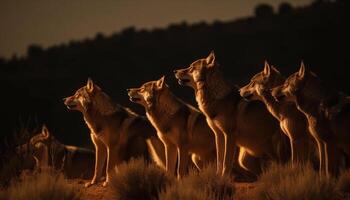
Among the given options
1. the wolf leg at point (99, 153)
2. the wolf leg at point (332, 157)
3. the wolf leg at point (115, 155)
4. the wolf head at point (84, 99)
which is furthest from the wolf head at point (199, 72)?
the wolf leg at point (332, 157)

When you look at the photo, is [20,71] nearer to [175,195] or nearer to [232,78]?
[232,78]

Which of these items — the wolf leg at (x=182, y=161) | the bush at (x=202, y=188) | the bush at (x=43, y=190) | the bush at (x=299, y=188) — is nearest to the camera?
the bush at (x=299, y=188)

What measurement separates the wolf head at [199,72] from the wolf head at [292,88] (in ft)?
5.21

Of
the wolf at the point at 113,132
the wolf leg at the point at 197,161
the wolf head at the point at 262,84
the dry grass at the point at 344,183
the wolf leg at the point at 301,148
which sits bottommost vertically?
the dry grass at the point at 344,183

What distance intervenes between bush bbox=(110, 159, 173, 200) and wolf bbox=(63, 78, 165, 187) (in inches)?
112

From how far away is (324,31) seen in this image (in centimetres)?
4278

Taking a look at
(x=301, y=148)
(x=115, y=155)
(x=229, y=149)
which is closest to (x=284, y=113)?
(x=301, y=148)

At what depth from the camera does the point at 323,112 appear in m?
11.8

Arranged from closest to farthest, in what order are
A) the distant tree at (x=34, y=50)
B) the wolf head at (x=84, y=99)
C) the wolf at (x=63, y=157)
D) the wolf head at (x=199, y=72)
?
the wolf head at (x=199, y=72) → the wolf head at (x=84, y=99) → the wolf at (x=63, y=157) → the distant tree at (x=34, y=50)

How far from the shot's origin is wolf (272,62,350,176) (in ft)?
38.1

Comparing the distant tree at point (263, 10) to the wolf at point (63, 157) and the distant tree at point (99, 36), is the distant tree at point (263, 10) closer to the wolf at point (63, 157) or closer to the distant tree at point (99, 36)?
the distant tree at point (99, 36)

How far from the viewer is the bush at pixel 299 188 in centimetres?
976

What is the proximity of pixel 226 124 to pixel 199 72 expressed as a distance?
111cm

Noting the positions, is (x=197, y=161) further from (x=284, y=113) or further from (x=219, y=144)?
(x=284, y=113)
